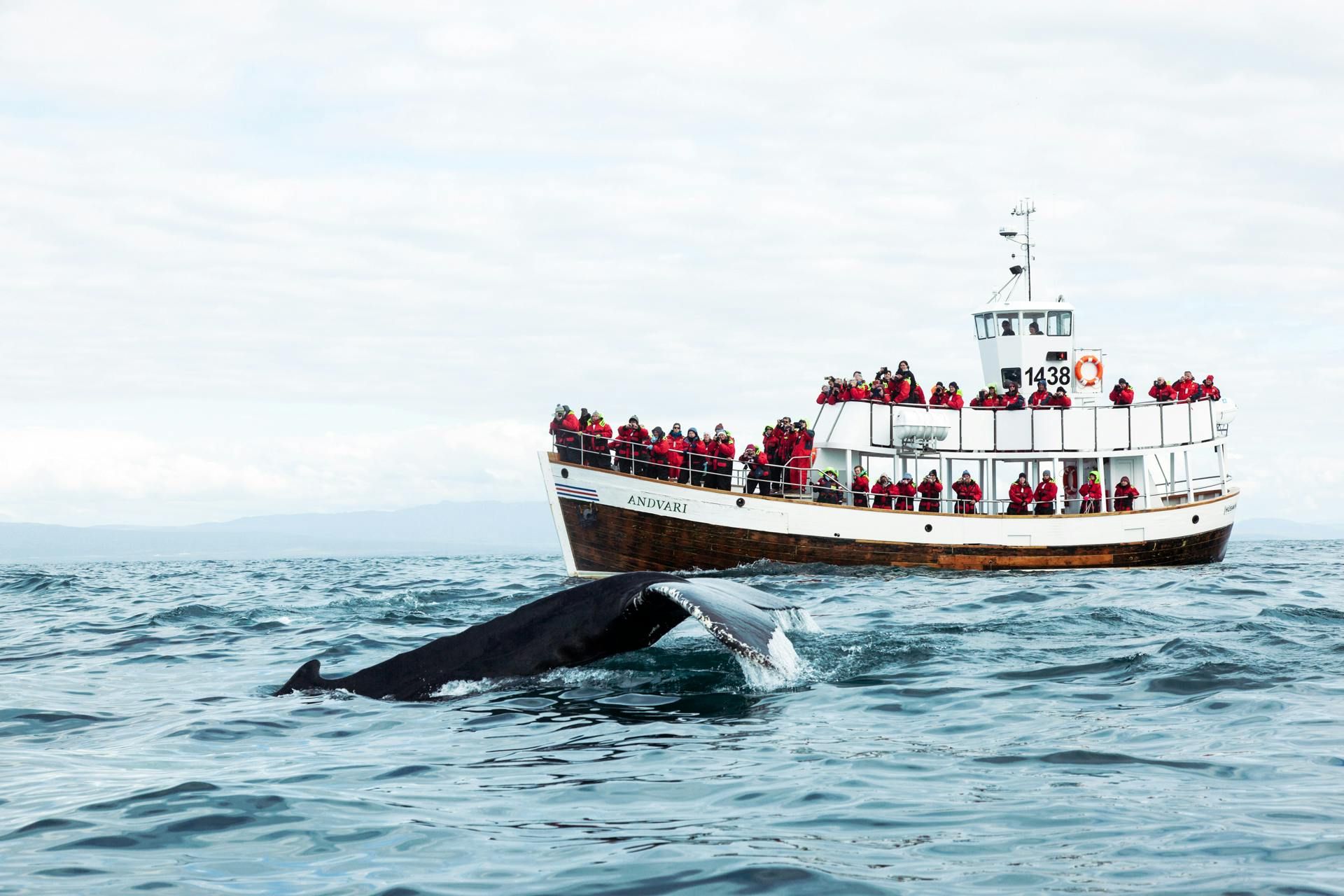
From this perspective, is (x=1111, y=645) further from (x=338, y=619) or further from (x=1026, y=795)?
(x=338, y=619)

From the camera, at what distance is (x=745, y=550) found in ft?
94.6

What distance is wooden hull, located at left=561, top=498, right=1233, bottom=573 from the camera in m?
28.8

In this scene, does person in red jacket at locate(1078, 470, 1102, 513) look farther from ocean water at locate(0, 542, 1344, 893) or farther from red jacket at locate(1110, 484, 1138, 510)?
ocean water at locate(0, 542, 1344, 893)

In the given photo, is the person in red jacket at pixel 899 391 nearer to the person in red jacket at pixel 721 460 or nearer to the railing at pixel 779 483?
the railing at pixel 779 483

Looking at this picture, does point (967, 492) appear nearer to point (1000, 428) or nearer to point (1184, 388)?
point (1000, 428)

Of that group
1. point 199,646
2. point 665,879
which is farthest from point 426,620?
point 665,879

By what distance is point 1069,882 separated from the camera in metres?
5.22

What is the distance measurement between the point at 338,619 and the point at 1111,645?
12.1 m

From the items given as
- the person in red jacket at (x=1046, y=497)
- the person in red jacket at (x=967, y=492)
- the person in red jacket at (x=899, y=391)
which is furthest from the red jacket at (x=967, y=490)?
the person in red jacket at (x=899, y=391)

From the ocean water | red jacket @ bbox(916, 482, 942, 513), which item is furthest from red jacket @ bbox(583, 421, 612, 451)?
the ocean water

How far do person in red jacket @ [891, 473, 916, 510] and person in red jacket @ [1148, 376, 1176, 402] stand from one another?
7.72 m

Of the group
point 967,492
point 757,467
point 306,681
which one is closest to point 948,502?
point 967,492

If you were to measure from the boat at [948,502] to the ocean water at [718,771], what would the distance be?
47.5 feet

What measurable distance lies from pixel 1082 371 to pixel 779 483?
10.5 metres
